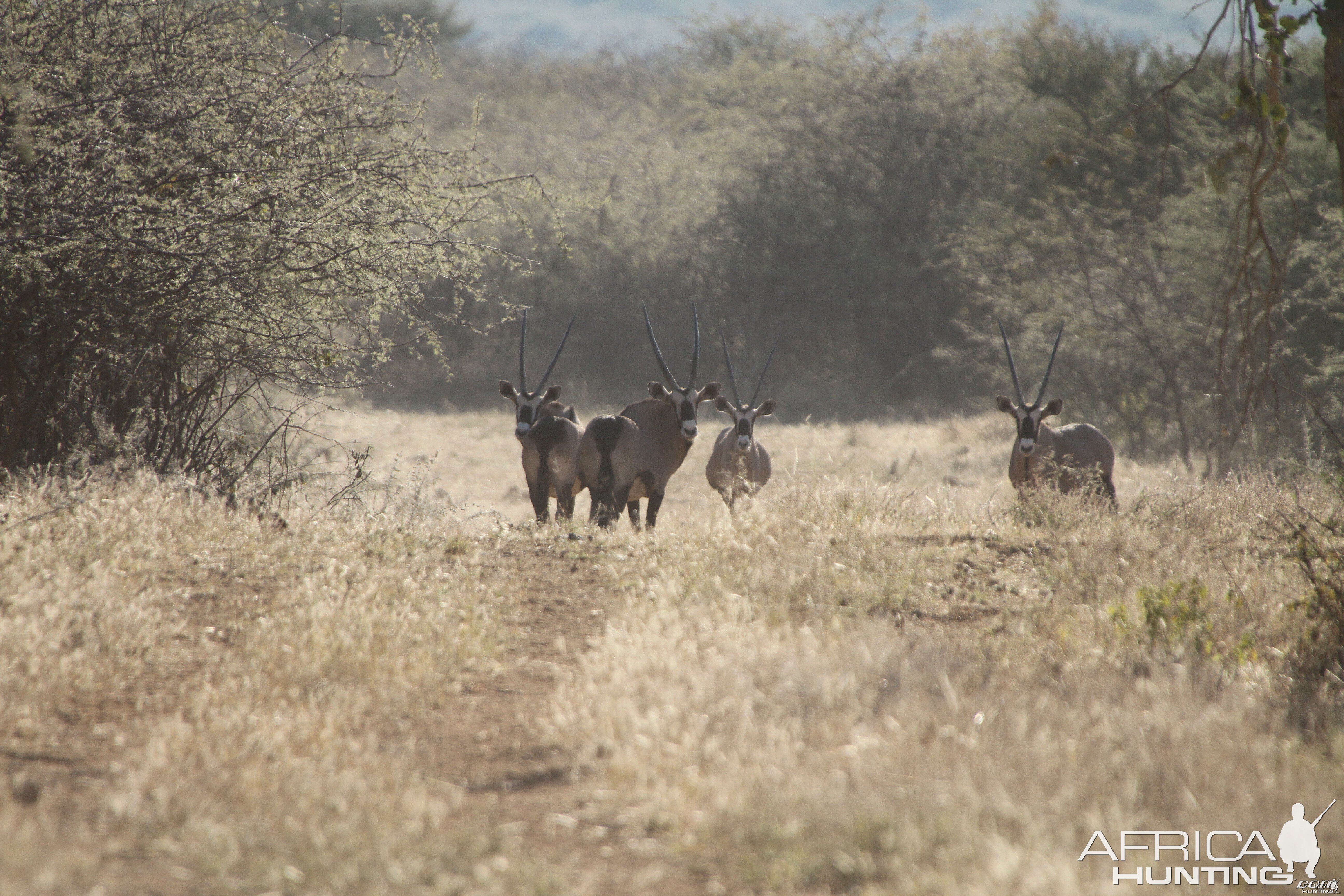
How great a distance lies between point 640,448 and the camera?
10352 mm

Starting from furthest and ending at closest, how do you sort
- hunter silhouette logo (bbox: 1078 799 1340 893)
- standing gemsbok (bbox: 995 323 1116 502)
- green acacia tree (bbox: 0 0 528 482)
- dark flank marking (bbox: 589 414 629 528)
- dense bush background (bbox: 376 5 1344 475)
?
dense bush background (bbox: 376 5 1344 475) → standing gemsbok (bbox: 995 323 1116 502) → dark flank marking (bbox: 589 414 629 528) → green acacia tree (bbox: 0 0 528 482) → hunter silhouette logo (bbox: 1078 799 1340 893)

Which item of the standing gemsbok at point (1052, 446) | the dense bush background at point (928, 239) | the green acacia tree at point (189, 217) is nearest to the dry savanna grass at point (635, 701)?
the green acacia tree at point (189, 217)

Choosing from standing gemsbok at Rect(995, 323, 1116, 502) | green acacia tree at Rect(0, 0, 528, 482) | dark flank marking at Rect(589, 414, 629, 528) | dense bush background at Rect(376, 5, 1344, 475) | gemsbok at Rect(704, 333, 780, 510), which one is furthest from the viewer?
dense bush background at Rect(376, 5, 1344, 475)

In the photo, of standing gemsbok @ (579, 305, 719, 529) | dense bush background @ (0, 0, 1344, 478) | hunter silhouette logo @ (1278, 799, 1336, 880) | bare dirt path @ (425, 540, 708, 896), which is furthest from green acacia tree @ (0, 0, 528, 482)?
hunter silhouette logo @ (1278, 799, 1336, 880)

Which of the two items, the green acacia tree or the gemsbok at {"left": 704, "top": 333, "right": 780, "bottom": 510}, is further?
the gemsbok at {"left": 704, "top": 333, "right": 780, "bottom": 510}

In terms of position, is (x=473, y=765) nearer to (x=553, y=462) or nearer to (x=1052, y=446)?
(x=553, y=462)

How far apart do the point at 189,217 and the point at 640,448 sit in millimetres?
4642

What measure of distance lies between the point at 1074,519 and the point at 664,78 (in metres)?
74.1

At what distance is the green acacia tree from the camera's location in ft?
22.2

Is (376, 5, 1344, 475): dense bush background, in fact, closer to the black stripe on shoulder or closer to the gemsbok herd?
the gemsbok herd

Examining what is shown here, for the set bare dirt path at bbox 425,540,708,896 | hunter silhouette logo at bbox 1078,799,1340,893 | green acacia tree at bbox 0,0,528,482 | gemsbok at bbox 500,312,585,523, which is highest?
green acacia tree at bbox 0,0,528,482

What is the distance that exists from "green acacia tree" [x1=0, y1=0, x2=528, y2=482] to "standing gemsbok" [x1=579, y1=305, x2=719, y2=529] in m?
1.92

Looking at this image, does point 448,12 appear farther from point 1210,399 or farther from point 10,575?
point 10,575

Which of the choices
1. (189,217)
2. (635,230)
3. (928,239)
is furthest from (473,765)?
(635,230)
